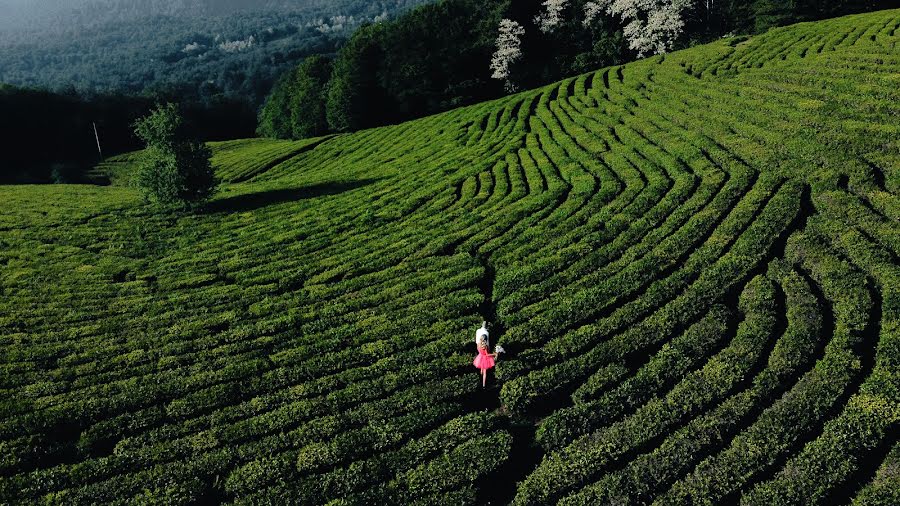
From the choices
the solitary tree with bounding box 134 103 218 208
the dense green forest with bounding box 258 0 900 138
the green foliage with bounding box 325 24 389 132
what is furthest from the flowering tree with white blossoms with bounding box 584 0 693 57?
the solitary tree with bounding box 134 103 218 208

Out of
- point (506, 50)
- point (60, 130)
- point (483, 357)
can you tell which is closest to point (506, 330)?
point (483, 357)

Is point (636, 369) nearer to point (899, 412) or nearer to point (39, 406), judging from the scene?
point (899, 412)

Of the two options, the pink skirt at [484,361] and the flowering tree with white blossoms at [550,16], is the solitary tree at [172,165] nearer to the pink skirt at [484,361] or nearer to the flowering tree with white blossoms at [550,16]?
the pink skirt at [484,361]

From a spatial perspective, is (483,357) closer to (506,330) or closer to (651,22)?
(506,330)

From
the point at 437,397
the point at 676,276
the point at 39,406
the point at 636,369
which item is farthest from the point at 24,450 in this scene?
the point at 676,276

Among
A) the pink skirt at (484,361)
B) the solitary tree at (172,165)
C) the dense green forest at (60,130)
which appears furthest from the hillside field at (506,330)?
the dense green forest at (60,130)

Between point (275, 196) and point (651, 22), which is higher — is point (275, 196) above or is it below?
below
